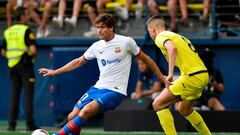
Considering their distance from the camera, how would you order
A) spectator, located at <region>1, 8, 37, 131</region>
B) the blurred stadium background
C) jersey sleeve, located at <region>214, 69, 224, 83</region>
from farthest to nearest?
the blurred stadium background, jersey sleeve, located at <region>214, 69, 224, 83</region>, spectator, located at <region>1, 8, 37, 131</region>

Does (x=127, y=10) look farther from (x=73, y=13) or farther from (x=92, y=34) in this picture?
(x=73, y=13)

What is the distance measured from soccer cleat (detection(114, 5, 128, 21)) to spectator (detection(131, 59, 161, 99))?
146 centimetres

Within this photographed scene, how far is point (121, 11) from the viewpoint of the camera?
754 inches

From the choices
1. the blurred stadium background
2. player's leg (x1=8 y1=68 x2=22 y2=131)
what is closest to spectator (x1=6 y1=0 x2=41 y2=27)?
the blurred stadium background

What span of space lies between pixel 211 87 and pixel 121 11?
331cm

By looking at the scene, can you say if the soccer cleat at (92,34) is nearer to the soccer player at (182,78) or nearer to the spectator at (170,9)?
the spectator at (170,9)

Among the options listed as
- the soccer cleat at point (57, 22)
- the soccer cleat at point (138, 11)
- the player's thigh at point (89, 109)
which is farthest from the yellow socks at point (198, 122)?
the soccer cleat at point (57, 22)

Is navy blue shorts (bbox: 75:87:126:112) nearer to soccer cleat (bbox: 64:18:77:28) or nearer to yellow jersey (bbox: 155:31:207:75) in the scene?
yellow jersey (bbox: 155:31:207:75)

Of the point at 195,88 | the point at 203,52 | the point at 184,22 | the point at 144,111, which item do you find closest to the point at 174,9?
the point at 184,22

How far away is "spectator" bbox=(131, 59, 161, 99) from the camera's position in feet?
57.9

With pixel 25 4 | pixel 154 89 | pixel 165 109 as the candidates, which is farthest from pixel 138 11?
pixel 165 109

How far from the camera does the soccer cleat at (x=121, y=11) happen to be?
1905 centimetres

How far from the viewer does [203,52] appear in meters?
17.1

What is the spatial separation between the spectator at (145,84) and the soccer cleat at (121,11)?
1460mm
